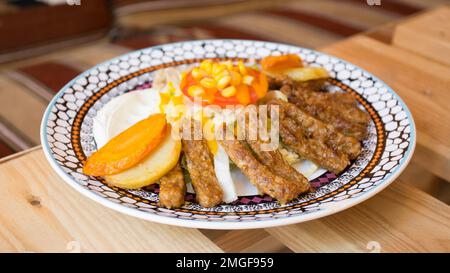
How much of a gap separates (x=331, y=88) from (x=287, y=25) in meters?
1.13

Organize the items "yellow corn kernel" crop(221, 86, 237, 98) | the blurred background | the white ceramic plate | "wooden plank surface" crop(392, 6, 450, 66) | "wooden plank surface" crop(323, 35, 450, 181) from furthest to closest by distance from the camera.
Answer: the blurred background
"wooden plank surface" crop(392, 6, 450, 66)
"wooden plank surface" crop(323, 35, 450, 181)
"yellow corn kernel" crop(221, 86, 237, 98)
the white ceramic plate

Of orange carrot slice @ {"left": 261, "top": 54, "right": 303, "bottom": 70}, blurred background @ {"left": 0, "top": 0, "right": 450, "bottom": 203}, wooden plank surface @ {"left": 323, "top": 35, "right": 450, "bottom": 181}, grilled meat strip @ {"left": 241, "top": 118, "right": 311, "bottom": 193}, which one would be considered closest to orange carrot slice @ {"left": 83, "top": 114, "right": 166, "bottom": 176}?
grilled meat strip @ {"left": 241, "top": 118, "right": 311, "bottom": 193}

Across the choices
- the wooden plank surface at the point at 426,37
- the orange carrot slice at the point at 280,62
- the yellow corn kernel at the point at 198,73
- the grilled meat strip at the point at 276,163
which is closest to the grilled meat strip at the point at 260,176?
the grilled meat strip at the point at 276,163

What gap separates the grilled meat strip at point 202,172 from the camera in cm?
108

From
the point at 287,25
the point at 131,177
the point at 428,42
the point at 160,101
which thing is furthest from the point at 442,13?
A: the point at 131,177

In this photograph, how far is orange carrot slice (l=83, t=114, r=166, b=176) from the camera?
110 centimetres

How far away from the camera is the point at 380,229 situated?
43.3 inches

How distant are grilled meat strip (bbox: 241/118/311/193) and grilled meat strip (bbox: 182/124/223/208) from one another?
4.4 inches

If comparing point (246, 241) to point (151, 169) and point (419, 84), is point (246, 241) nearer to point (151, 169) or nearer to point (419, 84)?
point (151, 169)

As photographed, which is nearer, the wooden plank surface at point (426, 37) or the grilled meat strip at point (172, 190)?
the grilled meat strip at point (172, 190)

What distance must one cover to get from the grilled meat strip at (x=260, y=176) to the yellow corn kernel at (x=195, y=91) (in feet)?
0.56

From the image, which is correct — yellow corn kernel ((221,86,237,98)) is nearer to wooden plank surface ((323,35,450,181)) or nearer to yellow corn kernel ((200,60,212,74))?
yellow corn kernel ((200,60,212,74))

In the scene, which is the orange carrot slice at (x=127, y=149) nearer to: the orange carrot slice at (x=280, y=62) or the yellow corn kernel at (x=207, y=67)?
the yellow corn kernel at (x=207, y=67)

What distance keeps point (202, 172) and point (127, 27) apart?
6.71 feet
